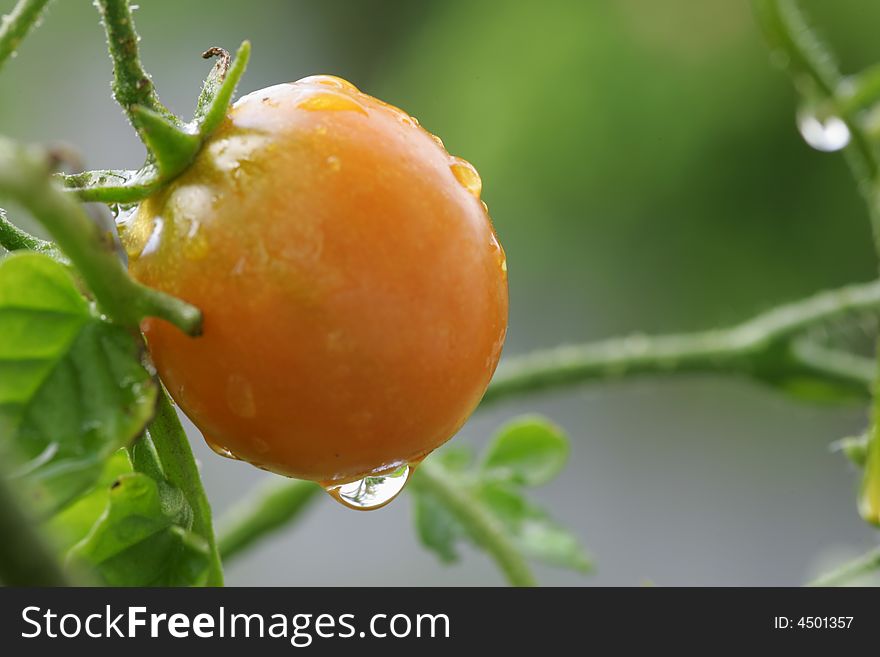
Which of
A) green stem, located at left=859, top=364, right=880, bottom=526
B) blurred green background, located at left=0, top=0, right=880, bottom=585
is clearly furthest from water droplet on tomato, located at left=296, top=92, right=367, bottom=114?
blurred green background, located at left=0, top=0, right=880, bottom=585

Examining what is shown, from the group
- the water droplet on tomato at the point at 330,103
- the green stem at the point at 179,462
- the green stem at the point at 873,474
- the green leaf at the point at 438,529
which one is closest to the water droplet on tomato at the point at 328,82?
the water droplet on tomato at the point at 330,103

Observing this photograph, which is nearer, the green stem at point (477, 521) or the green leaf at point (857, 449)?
the green leaf at point (857, 449)

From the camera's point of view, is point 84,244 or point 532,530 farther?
point 532,530

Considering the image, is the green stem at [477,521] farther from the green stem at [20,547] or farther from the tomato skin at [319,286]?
the green stem at [20,547]

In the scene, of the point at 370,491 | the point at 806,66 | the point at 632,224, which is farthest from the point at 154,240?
the point at 632,224

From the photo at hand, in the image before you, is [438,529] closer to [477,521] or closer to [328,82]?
[477,521]
